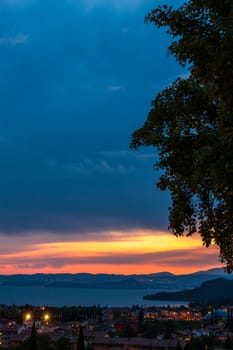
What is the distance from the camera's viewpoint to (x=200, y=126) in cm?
918

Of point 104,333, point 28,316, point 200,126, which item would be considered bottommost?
point 104,333

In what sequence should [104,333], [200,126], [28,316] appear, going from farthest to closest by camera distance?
[28,316] → [104,333] → [200,126]

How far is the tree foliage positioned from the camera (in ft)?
24.8

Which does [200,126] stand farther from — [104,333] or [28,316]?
[28,316]

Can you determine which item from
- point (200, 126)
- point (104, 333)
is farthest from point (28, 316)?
point (200, 126)

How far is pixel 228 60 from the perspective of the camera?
7.68 m

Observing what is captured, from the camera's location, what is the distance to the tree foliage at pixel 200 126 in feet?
24.8

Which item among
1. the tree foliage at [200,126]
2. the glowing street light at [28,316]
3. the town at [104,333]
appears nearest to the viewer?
the tree foliage at [200,126]

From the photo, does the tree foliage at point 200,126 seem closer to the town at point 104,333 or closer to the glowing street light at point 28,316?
the town at point 104,333

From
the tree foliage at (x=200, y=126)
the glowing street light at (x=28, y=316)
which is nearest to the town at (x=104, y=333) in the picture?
the glowing street light at (x=28, y=316)

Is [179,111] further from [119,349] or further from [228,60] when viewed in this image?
[119,349]

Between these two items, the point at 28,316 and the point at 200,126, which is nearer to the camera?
the point at 200,126

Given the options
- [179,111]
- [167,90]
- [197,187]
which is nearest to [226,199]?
[197,187]

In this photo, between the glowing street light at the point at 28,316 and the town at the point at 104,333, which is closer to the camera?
the town at the point at 104,333
